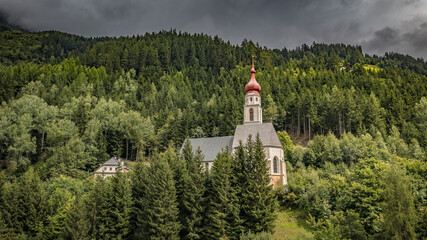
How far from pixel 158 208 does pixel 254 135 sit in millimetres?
23165

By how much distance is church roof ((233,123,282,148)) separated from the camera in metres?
51.0

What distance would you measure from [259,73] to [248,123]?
52773 mm

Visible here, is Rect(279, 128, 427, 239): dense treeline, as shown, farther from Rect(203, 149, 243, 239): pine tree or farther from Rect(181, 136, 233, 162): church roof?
Rect(181, 136, 233, 162): church roof

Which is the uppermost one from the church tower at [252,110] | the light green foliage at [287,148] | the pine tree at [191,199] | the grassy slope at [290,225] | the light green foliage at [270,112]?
the light green foliage at [270,112]

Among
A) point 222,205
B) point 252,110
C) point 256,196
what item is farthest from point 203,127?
point 256,196

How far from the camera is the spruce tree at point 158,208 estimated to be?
34.7 metres

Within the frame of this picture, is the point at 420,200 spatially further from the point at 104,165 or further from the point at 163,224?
the point at 104,165

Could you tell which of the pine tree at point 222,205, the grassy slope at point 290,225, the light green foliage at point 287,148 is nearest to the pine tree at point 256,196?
the pine tree at point 222,205

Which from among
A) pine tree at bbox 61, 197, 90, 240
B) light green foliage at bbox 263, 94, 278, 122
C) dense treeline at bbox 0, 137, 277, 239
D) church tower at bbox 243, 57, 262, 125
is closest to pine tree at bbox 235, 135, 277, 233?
dense treeline at bbox 0, 137, 277, 239

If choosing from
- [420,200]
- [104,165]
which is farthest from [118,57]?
[420,200]

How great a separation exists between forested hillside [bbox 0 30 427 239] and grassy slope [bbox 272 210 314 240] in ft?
5.21

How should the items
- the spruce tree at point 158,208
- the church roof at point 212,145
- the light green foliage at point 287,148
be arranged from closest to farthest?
the spruce tree at point 158,208 < the church roof at point 212,145 < the light green foliage at point 287,148

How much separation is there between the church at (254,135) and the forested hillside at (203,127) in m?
3.48

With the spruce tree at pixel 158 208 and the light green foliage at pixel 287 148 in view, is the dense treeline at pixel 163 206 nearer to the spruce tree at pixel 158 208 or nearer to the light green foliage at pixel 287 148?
the spruce tree at pixel 158 208
